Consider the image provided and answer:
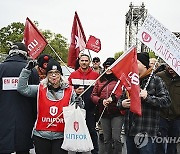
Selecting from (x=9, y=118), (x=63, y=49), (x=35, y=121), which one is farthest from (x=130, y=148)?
(x=63, y=49)

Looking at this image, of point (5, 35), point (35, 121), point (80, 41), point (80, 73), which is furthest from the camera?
point (5, 35)

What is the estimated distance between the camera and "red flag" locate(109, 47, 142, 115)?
13.3 feet

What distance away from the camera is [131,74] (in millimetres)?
4305

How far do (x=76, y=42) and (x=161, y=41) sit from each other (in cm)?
307

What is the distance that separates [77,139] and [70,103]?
0.44m

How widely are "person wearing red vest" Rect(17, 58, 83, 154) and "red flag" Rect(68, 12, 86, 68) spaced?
2835 millimetres

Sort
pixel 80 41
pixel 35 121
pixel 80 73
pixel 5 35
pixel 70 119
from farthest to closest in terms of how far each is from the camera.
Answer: pixel 5 35, pixel 80 41, pixel 80 73, pixel 35 121, pixel 70 119

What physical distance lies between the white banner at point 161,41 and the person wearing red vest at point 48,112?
1.14m

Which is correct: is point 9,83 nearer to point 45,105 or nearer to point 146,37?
point 45,105

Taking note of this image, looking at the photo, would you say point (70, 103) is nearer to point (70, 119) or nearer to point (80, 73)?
point (70, 119)

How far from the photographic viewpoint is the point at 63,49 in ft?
223

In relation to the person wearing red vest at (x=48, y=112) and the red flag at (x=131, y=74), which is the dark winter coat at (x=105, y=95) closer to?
the red flag at (x=131, y=74)

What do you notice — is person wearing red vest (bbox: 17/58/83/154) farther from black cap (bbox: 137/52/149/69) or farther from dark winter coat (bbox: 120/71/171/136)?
black cap (bbox: 137/52/149/69)

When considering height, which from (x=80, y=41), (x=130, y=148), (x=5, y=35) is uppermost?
(x=5, y=35)
